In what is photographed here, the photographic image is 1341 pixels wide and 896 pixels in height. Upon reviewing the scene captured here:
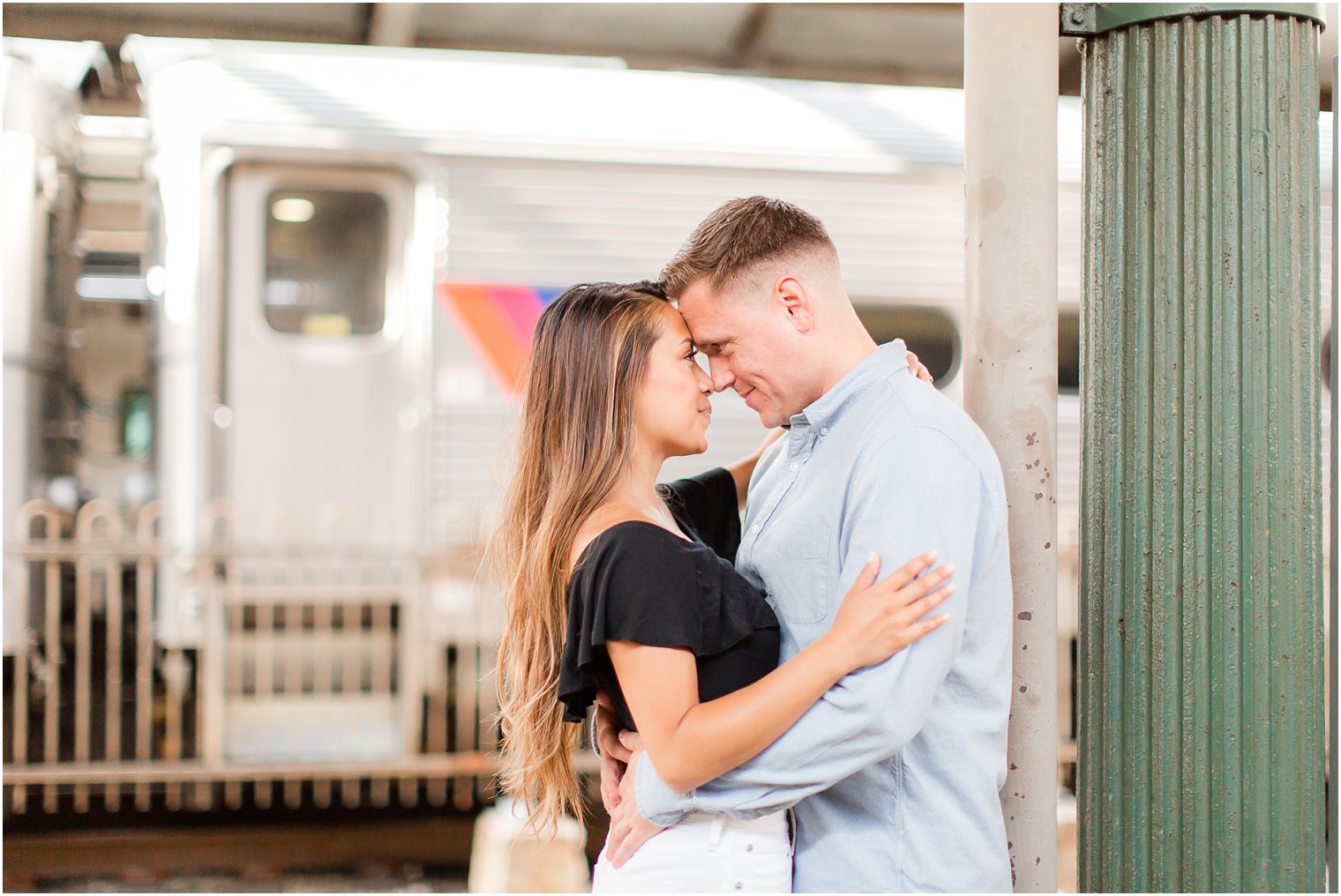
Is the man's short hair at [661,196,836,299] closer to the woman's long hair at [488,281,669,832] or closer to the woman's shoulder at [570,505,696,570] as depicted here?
the woman's long hair at [488,281,669,832]

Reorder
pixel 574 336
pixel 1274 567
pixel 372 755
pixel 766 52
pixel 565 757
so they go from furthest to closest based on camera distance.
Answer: pixel 766 52
pixel 372 755
pixel 565 757
pixel 574 336
pixel 1274 567

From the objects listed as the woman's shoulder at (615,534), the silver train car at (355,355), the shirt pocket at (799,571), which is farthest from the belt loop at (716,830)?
the silver train car at (355,355)

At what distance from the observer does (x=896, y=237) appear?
6.39 m

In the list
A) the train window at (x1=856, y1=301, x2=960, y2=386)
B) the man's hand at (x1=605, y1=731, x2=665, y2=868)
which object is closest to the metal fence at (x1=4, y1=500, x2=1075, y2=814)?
the train window at (x1=856, y1=301, x2=960, y2=386)

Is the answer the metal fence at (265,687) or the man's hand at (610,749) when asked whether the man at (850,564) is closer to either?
the man's hand at (610,749)

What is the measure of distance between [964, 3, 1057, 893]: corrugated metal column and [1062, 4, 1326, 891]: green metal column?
0.11 m

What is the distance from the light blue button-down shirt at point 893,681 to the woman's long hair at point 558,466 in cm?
33

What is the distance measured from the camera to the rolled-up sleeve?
5.11ft

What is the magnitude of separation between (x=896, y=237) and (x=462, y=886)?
416cm

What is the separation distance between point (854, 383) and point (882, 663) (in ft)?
1.67

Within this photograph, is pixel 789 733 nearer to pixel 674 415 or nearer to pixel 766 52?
pixel 674 415

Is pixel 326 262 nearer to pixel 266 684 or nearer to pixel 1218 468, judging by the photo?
pixel 266 684

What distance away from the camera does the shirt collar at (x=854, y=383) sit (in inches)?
72.9

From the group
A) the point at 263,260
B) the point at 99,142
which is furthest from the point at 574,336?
the point at 99,142
